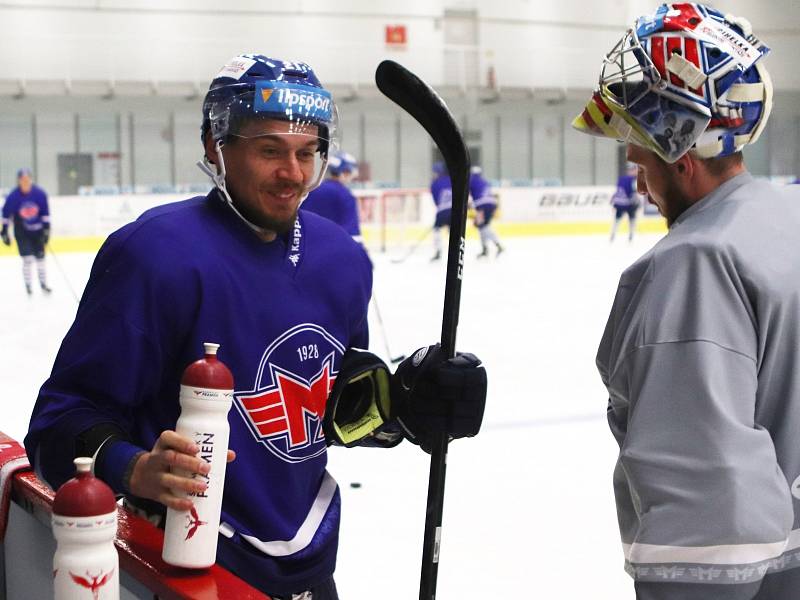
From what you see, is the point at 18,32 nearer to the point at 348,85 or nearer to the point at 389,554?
the point at 348,85

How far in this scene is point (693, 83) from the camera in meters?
1.16

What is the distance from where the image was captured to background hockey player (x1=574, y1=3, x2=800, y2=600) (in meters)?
1.05

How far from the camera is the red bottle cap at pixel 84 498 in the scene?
944 millimetres

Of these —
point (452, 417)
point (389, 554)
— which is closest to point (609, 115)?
point (452, 417)

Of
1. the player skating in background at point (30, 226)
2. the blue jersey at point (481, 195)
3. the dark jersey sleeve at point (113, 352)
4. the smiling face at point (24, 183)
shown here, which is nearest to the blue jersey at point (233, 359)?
the dark jersey sleeve at point (113, 352)

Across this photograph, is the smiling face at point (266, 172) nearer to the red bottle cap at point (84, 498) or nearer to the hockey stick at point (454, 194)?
the hockey stick at point (454, 194)

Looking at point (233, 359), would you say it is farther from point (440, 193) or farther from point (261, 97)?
point (440, 193)

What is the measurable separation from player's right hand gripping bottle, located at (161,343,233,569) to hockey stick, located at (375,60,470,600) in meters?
0.34

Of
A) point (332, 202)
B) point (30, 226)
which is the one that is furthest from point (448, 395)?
point (30, 226)

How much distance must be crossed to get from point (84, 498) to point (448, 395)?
1.76 feet

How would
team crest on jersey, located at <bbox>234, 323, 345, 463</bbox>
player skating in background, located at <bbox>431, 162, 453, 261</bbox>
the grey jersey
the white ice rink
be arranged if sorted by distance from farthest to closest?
player skating in background, located at <bbox>431, 162, 453, 261</bbox>, the white ice rink, team crest on jersey, located at <bbox>234, 323, 345, 463</bbox>, the grey jersey

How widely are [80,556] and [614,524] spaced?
278 cm

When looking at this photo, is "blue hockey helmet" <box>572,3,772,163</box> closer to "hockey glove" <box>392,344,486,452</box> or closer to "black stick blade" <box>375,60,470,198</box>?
"black stick blade" <box>375,60,470,198</box>

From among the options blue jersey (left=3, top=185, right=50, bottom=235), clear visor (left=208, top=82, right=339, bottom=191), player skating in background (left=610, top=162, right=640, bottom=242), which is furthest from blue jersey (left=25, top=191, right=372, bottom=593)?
player skating in background (left=610, top=162, right=640, bottom=242)
